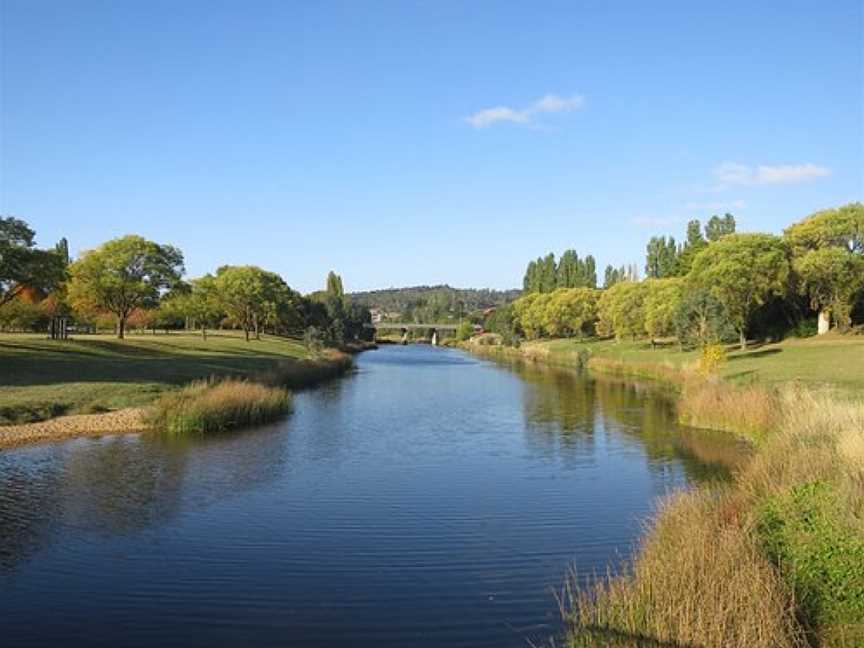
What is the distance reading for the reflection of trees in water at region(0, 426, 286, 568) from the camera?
1887cm

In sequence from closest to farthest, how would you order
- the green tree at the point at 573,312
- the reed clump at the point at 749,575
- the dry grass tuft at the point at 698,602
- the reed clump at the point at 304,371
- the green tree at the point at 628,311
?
1. the dry grass tuft at the point at 698,602
2. the reed clump at the point at 749,575
3. the reed clump at the point at 304,371
4. the green tree at the point at 628,311
5. the green tree at the point at 573,312

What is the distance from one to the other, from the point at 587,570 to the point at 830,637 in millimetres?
5545

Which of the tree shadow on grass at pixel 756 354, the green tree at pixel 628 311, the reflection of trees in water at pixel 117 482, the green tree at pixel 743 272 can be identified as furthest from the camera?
the green tree at pixel 628 311

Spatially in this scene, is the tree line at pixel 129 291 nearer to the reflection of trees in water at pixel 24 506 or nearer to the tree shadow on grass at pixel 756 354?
the reflection of trees in water at pixel 24 506

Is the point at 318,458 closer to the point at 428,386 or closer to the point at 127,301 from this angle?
the point at 428,386

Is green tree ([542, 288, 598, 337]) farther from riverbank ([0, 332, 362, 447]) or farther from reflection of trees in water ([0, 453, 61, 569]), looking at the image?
reflection of trees in water ([0, 453, 61, 569])

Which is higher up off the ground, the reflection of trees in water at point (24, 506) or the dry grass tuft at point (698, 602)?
the dry grass tuft at point (698, 602)

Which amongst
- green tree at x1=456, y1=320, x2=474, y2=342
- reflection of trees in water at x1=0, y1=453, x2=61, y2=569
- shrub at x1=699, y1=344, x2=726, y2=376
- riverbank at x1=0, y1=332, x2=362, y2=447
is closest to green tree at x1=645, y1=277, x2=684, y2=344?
shrub at x1=699, y1=344, x2=726, y2=376

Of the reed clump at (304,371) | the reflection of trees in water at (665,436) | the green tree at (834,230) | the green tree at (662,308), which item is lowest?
the reflection of trees in water at (665,436)

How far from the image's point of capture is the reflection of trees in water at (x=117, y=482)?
18.9 m

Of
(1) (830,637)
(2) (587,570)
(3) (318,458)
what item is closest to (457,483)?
(3) (318,458)

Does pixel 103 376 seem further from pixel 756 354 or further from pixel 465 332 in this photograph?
pixel 465 332

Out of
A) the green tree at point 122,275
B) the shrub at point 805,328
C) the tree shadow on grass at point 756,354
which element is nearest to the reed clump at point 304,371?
the green tree at point 122,275

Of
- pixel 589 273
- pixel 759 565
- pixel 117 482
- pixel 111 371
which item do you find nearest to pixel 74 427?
pixel 117 482
